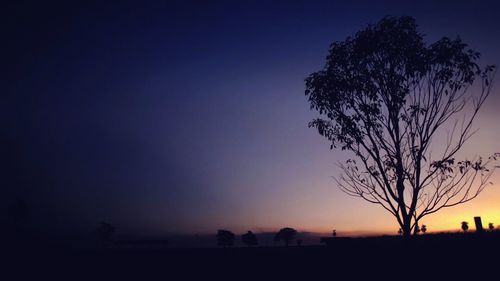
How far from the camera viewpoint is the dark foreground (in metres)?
16.4

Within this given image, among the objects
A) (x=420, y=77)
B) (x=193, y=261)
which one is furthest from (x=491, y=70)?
(x=193, y=261)

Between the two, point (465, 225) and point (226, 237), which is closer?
point (465, 225)

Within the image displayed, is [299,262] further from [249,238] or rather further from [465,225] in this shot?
[249,238]

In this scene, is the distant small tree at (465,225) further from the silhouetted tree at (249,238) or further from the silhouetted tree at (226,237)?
the silhouetted tree at (249,238)

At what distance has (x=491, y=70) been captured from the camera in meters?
16.6

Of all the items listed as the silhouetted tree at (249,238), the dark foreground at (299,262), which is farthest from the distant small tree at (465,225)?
the silhouetted tree at (249,238)

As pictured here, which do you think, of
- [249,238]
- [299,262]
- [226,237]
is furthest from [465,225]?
[249,238]

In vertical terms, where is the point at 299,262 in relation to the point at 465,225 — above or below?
below

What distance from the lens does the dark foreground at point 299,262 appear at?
16375mm

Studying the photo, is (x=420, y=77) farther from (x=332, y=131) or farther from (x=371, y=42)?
(x=332, y=131)

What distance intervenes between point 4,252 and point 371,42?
79.1 feet

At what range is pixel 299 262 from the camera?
20.0 metres

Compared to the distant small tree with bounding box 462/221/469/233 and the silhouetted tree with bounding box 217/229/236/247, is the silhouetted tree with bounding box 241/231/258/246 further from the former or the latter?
the distant small tree with bounding box 462/221/469/233

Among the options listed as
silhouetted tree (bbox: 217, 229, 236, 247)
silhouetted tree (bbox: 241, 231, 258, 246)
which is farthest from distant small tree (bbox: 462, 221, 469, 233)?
silhouetted tree (bbox: 241, 231, 258, 246)
